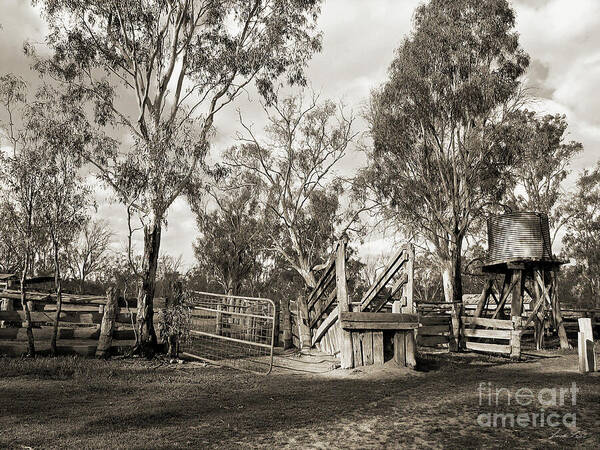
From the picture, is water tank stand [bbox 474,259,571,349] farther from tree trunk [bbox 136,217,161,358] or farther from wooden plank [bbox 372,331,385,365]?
tree trunk [bbox 136,217,161,358]

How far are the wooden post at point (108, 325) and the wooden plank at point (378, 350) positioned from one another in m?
5.96

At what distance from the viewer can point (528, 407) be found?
5844mm

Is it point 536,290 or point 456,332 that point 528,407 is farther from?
point 536,290

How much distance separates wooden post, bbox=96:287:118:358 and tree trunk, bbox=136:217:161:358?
2.20ft

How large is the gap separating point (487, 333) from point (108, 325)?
975 cm

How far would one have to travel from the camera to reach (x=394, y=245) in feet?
78.6

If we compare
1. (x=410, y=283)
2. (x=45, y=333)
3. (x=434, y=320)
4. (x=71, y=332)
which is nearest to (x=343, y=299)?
(x=410, y=283)

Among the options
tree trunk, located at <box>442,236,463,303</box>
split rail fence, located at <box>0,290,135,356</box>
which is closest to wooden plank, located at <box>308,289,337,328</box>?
split rail fence, located at <box>0,290,135,356</box>

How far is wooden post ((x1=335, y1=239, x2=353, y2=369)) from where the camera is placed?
9.10 m

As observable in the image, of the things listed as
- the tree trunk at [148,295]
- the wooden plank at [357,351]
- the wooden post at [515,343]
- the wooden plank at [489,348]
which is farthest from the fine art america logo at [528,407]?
the tree trunk at [148,295]

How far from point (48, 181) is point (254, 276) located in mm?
30954

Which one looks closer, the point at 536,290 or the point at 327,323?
the point at 327,323

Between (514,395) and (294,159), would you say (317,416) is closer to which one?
(514,395)

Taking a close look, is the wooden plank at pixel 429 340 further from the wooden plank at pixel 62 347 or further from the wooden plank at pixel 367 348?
the wooden plank at pixel 62 347
